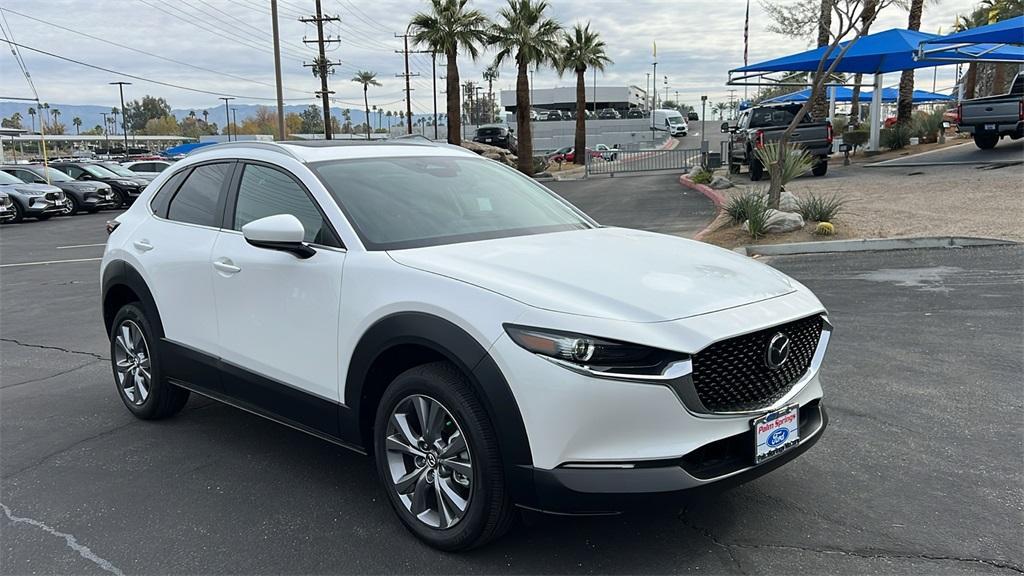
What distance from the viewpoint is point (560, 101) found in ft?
344

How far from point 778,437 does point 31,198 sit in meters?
25.4

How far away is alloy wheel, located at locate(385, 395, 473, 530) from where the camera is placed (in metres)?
3.18

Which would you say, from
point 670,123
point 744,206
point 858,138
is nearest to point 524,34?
point 858,138

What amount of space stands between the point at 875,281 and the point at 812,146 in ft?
38.2

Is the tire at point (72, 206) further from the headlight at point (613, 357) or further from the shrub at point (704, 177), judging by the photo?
the headlight at point (613, 357)

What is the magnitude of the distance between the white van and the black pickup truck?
192 feet

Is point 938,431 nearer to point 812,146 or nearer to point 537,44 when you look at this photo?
point 812,146

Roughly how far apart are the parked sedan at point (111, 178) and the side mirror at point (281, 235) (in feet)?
87.3

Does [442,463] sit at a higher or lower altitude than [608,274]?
lower

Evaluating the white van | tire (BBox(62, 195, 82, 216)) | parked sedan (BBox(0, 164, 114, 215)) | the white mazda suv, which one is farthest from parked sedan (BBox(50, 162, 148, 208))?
the white van

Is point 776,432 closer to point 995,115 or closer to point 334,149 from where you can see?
point 334,149

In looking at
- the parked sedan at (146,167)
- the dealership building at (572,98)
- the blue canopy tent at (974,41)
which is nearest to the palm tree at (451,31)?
the parked sedan at (146,167)

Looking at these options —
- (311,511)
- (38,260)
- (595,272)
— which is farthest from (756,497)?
(38,260)

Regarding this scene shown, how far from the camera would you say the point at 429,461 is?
3305mm
